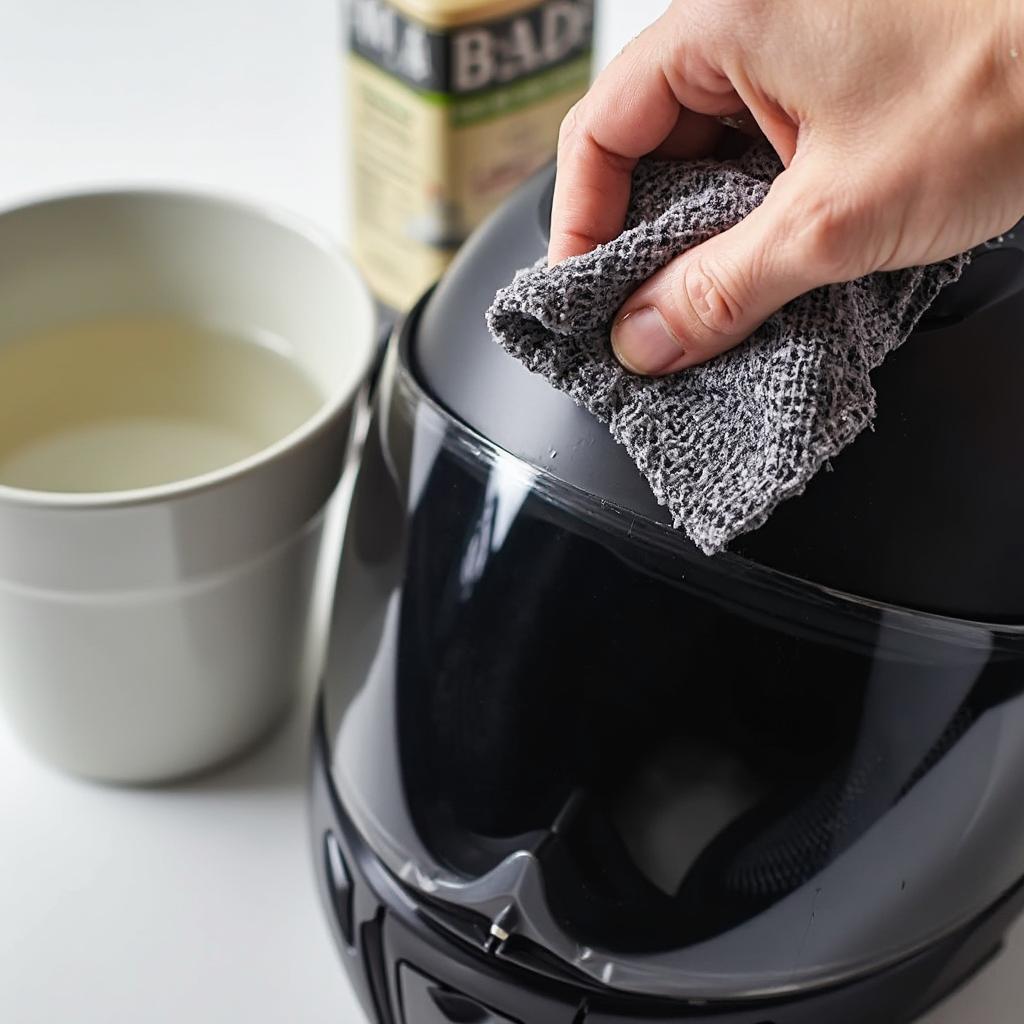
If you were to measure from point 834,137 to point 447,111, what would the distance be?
39 centimetres

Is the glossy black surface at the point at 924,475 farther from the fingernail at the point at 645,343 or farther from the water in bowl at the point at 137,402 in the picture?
the water in bowl at the point at 137,402

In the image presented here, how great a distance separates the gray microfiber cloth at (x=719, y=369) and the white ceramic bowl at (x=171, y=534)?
0.48 feet

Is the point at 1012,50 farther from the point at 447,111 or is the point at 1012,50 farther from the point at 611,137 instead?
the point at 447,111

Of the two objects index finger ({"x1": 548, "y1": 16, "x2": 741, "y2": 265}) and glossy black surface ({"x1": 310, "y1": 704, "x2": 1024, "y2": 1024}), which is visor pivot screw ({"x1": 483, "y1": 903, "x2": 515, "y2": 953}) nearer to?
glossy black surface ({"x1": 310, "y1": 704, "x2": 1024, "y2": 1024})

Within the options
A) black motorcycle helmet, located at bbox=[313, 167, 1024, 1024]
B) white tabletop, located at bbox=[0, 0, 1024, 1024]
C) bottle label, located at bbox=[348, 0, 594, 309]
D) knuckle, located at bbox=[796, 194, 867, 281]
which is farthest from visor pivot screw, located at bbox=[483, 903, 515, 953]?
bottle label, located at bbox=[348, 0, 594, 309]

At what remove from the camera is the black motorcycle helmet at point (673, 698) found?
373 millimetres

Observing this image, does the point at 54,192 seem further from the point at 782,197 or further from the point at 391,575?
the point at 782,197

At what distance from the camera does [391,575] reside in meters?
0.44

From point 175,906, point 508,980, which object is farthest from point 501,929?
point 175,906

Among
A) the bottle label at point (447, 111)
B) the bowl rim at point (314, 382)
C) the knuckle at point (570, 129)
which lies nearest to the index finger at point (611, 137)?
the knuckle at point (570, 129)

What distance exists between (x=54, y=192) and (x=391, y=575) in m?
0.25

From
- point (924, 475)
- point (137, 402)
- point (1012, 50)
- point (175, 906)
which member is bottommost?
point (175, 906)

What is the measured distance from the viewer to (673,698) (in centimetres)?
39

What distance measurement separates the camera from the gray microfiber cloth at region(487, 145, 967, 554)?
34cm
